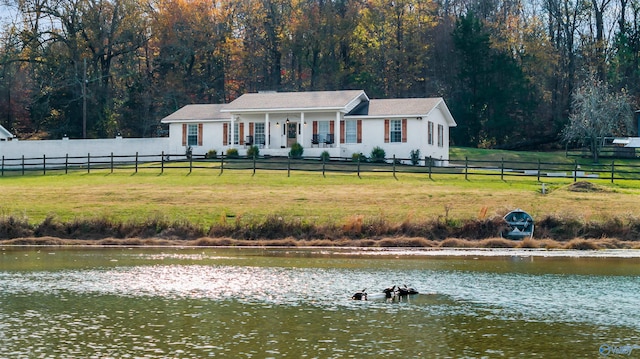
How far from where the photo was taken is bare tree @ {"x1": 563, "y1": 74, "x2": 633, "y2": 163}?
2943 inches

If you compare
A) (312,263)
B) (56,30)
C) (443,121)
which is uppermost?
(56,30)

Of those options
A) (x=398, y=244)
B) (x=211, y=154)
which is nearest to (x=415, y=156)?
(x=211, y=154)

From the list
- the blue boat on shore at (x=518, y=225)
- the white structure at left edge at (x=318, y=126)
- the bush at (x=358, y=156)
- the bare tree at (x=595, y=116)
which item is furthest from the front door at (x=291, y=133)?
the blue boat on shore at (x=518, y=225)

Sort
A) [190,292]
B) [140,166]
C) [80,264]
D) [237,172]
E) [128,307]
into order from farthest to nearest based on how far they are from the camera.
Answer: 1. [140,166]
2. [237,172]
3. [80,264]
4. [190,292]
5. [128,307]

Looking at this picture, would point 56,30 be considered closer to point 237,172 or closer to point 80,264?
point 237,172

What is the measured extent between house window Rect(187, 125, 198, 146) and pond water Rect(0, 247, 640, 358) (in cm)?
3305

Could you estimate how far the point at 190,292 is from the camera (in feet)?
85.0

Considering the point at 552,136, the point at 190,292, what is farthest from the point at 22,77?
the point at 190,292

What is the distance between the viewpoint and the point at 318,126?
6544 centimetres

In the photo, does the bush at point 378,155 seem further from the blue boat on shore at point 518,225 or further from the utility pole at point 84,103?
the utility pole at point 84,103

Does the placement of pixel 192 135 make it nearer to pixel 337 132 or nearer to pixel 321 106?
pixel 321 106

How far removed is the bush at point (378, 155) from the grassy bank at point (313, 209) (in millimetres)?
9649

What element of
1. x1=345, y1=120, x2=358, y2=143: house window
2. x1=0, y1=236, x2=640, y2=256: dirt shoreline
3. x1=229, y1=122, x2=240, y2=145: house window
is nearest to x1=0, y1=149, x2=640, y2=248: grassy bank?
x1=0, y1=236, x2=640, y2=256: dirt shoreline

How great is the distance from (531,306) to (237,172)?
34.5m
